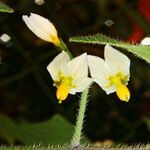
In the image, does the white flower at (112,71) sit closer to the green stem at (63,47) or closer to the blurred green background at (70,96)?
the green stem at (63,47)

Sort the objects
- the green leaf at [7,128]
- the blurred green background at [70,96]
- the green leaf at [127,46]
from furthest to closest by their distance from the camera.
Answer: the blurred green background at [70,96] → the green leaf at [7,128] → the green leaf at [127,46]

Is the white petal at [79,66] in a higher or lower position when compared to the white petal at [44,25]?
lower

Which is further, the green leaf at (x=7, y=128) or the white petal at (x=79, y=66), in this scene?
the green leaf at (x=7, y=128)

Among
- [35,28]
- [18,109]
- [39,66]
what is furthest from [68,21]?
[35,28]

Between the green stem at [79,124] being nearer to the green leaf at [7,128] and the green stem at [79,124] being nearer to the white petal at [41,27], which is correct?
the white petal at [41,27]

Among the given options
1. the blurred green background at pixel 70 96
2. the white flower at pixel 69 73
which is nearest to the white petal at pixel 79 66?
the white flower at pixel 69 73

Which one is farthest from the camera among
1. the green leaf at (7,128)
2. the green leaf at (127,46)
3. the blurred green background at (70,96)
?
the blurred green background at (70,96)

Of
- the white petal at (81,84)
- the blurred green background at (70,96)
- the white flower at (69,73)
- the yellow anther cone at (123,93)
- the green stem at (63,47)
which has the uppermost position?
the green stem at (63,47)
